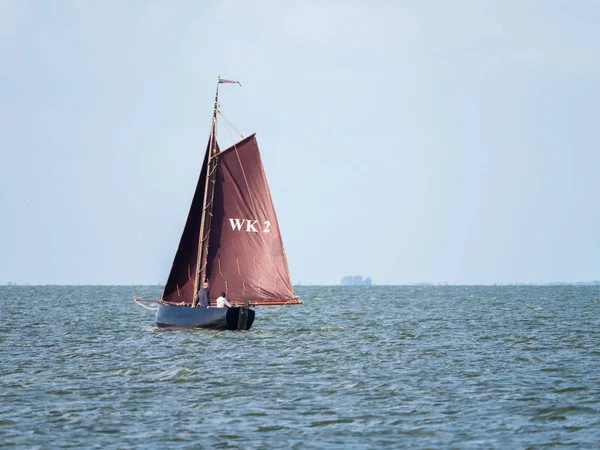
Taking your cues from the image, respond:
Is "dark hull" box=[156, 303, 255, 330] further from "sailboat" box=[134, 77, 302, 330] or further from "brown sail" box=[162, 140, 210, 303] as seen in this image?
"brown sail" box=[162, 140, 210, 303]

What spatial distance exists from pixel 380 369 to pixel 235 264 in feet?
48.7

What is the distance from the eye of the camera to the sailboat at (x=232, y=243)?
148 ft

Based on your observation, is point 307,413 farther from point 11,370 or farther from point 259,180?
point 259,180

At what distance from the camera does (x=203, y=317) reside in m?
44.4

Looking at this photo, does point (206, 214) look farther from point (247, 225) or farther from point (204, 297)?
point (204, 297)

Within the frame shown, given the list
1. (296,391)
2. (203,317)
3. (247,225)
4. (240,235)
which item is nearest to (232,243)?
(240,235)

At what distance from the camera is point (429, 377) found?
3031cm

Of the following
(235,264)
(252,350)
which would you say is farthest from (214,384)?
(235,264)

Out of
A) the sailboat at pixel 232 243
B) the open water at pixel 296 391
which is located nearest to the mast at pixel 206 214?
the sailboat at pixel 232 243

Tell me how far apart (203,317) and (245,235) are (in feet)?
15.0

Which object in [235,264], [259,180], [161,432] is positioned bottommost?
[161,432]

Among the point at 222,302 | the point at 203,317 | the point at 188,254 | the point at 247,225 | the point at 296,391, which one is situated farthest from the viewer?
the point at 188,254

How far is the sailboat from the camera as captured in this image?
45.2 meters

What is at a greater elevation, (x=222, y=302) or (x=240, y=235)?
(x=240, y=235)
